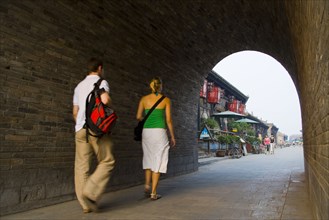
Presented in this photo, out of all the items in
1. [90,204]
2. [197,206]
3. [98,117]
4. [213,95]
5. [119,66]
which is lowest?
[197,206]

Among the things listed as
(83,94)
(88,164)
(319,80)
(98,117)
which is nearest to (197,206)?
(88,164)

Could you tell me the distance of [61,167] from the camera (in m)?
4.48

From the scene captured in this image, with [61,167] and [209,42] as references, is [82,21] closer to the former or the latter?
[61,167]

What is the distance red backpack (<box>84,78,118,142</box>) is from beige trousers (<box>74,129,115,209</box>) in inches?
6.2

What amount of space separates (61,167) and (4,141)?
1.01m

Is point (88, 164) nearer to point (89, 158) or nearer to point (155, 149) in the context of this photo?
point (89, 158)

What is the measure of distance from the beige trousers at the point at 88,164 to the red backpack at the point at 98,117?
158 millimetres

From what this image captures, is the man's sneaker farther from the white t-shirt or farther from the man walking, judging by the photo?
the white t-shirt

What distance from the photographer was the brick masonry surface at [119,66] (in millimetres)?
2812

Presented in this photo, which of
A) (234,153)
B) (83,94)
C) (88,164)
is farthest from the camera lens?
(234,153)

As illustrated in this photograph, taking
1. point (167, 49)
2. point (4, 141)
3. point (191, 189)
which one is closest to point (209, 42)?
point (167, 49)

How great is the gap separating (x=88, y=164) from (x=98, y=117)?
597mm

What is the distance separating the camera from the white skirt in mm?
4594

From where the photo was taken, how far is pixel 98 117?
11.7ft
